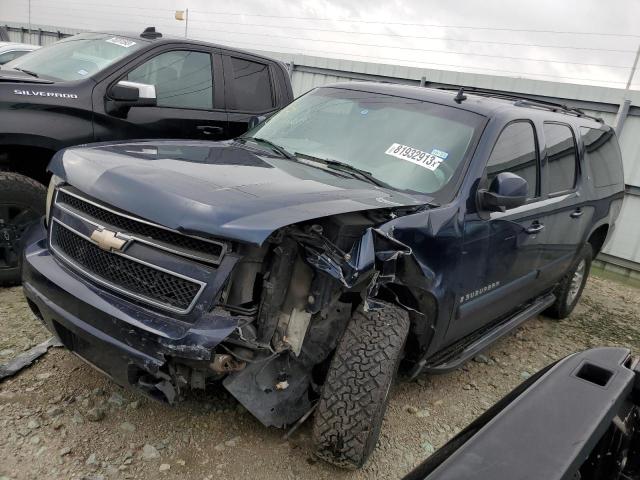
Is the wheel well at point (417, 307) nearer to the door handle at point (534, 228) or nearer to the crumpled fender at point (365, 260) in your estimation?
the crumpled fender at point (365, 260)

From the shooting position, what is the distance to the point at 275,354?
2352 millimetres

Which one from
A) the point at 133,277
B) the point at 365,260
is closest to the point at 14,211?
the point at 133,277

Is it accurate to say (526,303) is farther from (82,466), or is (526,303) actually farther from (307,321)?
(82,466)

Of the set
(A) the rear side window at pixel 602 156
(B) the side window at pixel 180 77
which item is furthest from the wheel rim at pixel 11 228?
(A) the rear side window at pixel 602 156

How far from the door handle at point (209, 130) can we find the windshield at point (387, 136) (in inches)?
44.1

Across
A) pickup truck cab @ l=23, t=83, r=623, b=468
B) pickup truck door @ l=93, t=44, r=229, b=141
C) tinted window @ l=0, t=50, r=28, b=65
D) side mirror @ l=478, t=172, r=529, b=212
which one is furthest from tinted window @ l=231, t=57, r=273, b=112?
tinted window @ l=0, t=50, r=28, b=65

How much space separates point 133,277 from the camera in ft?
7.59

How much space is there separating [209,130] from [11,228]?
71.1 inches

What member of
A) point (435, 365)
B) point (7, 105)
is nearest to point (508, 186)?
point (435, 365)

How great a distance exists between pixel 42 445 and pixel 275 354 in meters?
1.17

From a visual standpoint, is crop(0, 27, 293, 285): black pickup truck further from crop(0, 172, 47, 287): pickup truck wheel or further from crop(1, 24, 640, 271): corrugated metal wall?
crop(1, 24, 640, 271): corrugated metal wall

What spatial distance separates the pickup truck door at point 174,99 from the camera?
419 cm

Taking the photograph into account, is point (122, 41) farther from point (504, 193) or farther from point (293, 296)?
point (504, 193)

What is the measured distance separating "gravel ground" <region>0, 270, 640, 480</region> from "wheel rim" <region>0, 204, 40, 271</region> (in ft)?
1.13
